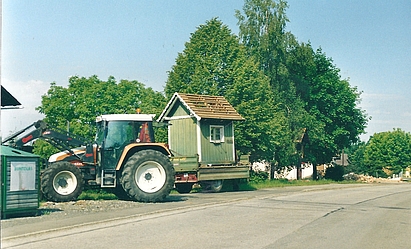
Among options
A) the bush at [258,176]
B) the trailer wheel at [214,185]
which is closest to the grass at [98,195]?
the trailer wheel at [214,185]

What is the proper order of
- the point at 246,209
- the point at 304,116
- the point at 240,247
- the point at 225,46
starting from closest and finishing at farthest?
the point at 240,247
the point at 246,209
the point at 225,46
the point at 304,116

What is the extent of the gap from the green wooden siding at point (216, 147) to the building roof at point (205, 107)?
376 mm

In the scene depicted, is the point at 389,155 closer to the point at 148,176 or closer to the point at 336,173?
the point at 336,173

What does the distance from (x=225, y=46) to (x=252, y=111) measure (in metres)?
5.62

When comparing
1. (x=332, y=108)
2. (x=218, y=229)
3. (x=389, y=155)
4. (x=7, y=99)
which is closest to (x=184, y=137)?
(x=7, y=99)

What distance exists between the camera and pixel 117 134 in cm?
1878

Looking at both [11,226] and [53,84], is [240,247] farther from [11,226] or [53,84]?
[53,84]

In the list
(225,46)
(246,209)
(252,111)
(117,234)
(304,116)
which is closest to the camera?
(117,234)

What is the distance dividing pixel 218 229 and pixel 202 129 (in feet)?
54.4

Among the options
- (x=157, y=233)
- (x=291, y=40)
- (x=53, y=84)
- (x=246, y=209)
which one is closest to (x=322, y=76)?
(x=291, y=40)

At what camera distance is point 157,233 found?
10859mm

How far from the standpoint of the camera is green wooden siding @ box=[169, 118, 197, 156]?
2823cm

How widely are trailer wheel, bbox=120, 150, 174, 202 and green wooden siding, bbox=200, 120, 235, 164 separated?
368 inches

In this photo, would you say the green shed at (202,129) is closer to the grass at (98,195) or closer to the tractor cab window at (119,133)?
the grass at (98,195)
